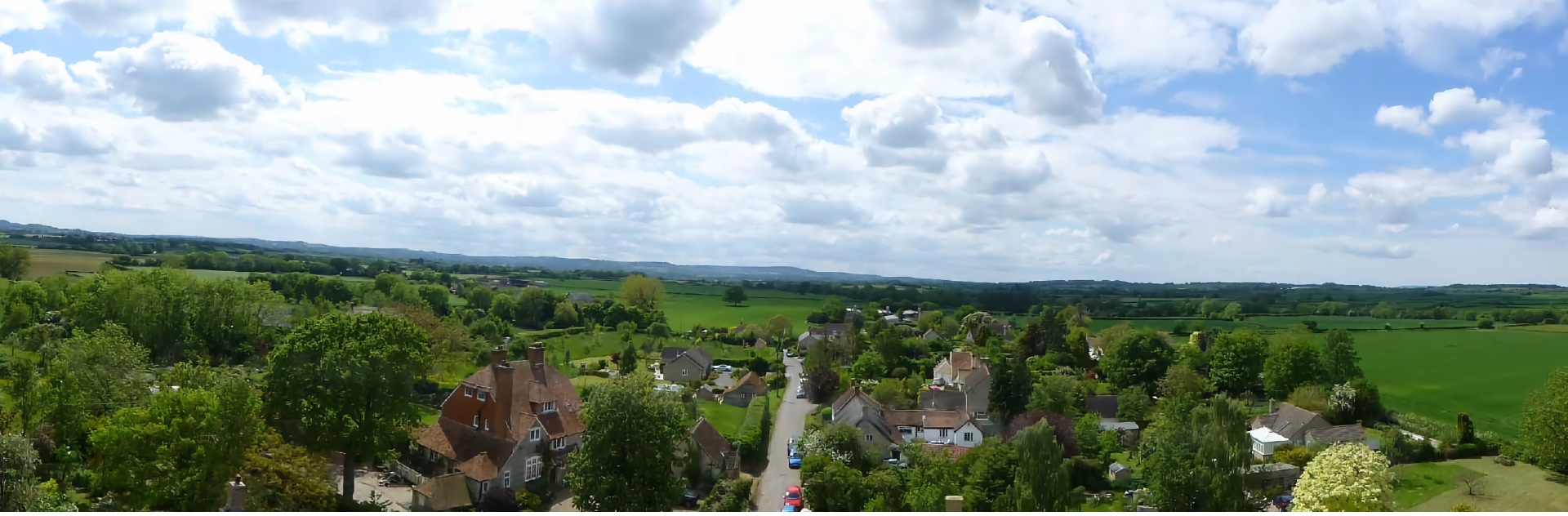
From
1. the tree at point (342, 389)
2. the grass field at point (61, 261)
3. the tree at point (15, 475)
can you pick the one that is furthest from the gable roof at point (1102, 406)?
the grass field at point (61, 261)

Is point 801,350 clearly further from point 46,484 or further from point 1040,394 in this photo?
point 46,484

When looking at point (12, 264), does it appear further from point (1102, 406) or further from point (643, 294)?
point (1102, 406)

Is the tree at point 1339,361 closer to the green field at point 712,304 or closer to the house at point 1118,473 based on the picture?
the house at point 1118,473

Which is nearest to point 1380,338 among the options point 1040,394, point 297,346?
point 1040,394

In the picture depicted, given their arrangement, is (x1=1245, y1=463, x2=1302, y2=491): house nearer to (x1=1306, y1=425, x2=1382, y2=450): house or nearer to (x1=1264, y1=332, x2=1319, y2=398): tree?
(x1=1306, y1=425, x2=1382, y2=450): house

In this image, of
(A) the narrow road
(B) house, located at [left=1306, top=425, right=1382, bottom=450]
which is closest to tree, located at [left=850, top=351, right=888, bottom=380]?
(A) the narrow road
